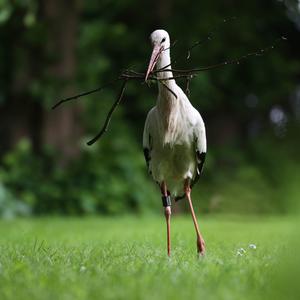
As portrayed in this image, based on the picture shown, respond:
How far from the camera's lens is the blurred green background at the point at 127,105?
13.9m

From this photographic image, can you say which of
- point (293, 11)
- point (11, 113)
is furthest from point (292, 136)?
point (11, 113)

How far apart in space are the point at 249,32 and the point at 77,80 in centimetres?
455

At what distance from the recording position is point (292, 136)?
1723 centimetres

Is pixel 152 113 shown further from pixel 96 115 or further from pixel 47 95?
pixel 96 115

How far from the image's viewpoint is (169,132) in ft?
19.0

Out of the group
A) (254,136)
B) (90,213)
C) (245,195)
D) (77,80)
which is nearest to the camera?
(90,213)

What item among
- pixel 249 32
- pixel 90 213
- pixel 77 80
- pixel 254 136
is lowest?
pixel 90 213

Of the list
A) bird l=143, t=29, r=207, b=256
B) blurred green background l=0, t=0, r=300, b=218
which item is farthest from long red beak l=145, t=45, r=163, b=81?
blurred green background l=0, t=0, r=300, b=218

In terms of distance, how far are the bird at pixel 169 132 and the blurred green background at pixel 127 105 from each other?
232 inches

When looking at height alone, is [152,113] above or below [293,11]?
below

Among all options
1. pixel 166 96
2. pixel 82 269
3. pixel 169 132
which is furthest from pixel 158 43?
pixel 82 269

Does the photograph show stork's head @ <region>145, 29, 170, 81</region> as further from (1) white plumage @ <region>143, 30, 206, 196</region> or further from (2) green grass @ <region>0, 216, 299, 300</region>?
(2) green grass @ <region>0, 216, 299, 300</region>

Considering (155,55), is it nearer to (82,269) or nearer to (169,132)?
(169,132)

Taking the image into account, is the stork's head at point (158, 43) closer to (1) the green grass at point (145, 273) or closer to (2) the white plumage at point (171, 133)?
A: (2) the white plumage at point (171, 133)
